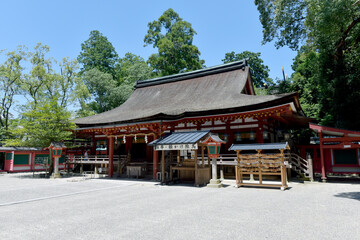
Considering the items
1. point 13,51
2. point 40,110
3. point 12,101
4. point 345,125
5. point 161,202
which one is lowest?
point 161,202

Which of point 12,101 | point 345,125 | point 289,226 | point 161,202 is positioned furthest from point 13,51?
point 345,125

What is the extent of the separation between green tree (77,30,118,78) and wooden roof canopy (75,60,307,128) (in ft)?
73.6

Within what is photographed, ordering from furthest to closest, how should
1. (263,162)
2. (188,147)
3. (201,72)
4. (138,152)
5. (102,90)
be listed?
1. (102,90)
2. (201,72)
3. (138,152)
4. (263,162)
5. (188,147)

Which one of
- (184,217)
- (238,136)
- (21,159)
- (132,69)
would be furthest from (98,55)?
(184,217)

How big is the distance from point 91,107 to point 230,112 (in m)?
28.4

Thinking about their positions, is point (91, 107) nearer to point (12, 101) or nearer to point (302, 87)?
point (12, 101)

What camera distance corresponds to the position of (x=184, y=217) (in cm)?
577

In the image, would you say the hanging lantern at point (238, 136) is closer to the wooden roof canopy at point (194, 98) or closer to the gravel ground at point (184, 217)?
the wooden roof canopy at point (194, 98)

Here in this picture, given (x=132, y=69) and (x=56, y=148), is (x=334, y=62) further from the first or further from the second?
(x=132, y=69)

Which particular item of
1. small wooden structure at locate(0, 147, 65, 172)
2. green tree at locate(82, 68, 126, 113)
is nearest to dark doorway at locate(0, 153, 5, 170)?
small wooden structure at locate(0, 147, 65, 172)

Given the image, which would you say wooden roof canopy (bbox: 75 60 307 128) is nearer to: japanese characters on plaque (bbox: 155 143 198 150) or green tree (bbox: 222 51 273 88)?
japanese characters on plaque (bbox: 155 143 198 150)

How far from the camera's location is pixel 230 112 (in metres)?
13.3

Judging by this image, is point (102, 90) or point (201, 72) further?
point (102, 90)

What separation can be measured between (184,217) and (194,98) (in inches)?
517
